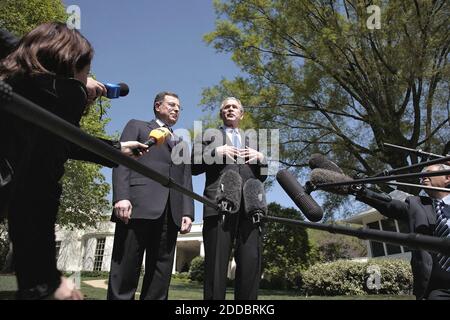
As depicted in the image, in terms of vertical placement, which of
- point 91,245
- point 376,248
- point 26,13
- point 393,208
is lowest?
point 393,208

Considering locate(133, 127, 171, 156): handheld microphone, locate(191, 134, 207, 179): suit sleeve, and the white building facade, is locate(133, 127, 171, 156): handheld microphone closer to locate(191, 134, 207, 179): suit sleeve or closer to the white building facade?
locate(191, 134, 207, 179): suit sleeve

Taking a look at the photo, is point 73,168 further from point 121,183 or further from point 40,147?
point 40,147

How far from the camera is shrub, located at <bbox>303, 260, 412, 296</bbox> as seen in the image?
15.6m

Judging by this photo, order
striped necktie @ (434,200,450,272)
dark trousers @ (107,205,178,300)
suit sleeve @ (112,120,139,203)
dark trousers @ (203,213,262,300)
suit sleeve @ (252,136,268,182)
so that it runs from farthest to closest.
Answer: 1. suit sleeve @ (252,136,268,182)
2. striped necktie @ (434,200,450,272)
3. suit sleeve @ (112,120,139,203)
4. dark trousers @ (107,205,178,300)
5. dark trousers @ (203,213,262,300)

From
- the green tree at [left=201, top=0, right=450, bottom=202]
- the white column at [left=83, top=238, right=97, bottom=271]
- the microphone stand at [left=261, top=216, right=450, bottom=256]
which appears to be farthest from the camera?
the white column at [left=83, top=238, right=97, bottom=271]

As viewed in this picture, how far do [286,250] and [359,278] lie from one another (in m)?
4.75

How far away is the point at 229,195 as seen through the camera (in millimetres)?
3084

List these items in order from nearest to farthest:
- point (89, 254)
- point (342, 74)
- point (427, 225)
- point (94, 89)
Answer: point (94, 89)
point (427, 225)
point (342, 74)
point (89, 254)

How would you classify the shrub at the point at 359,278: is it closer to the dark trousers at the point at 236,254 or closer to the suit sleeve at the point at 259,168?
the suit sleeve at the point at 259,168

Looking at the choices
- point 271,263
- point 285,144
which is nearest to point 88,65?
point 285,144

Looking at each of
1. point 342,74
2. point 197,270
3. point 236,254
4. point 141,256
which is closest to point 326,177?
point 236,254

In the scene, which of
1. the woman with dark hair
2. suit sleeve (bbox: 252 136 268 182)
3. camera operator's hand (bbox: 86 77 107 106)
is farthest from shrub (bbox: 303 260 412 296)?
the woman with dark hair

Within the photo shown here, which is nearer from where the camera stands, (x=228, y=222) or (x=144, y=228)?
(x=228, y=222)
